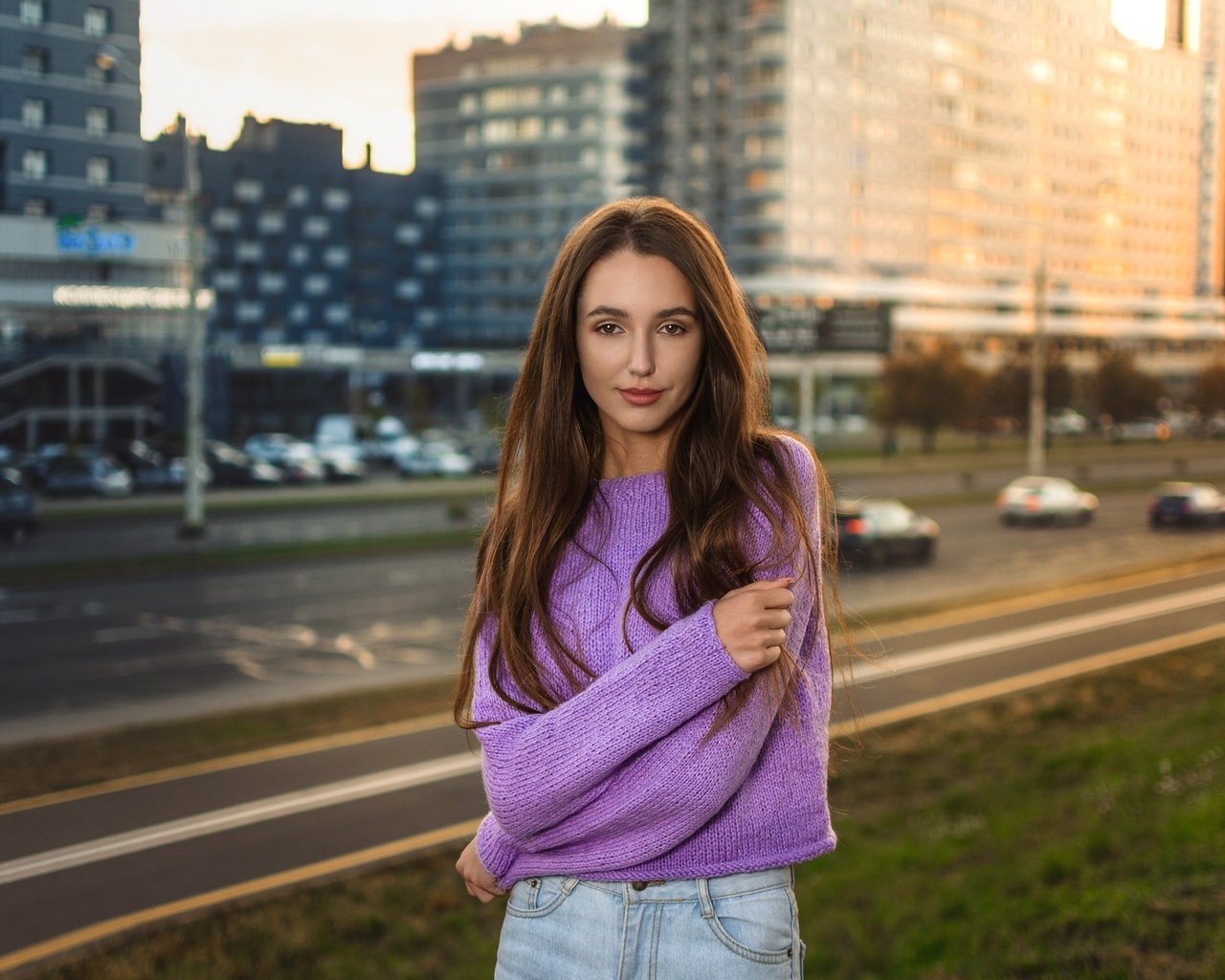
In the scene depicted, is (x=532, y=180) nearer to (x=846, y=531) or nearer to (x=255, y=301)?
(x=255, y=301)

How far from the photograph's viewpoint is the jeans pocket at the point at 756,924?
179cm

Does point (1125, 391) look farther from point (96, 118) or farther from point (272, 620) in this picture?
point (96, 118)

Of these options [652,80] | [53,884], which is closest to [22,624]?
[53,884]

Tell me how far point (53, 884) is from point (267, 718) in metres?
5.16

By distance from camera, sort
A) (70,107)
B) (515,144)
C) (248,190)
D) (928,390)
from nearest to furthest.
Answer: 1. (70,107)
2. (248,190)
3. (928,390)
4. (515,144)

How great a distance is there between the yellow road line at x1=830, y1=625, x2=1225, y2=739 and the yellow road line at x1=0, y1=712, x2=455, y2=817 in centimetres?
358

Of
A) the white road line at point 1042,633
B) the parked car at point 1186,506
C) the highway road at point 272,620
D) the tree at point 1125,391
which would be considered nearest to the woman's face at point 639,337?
the highway road at point 272,620

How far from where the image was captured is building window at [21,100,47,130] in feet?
39.0

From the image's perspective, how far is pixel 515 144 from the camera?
59688mm

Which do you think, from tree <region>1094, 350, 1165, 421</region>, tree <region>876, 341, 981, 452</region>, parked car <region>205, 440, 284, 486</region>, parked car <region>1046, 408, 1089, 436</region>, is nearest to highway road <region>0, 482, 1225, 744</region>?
parked car <region>205, 440, 284, 486</region>

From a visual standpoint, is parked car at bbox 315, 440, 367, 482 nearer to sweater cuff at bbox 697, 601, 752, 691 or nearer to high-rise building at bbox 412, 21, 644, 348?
high-rise building at bbox 412, 21, 644, 348

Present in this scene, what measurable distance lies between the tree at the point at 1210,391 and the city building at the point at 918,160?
2868 centimetres

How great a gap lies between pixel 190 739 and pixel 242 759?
143 cm

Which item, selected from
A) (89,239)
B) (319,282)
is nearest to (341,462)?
(319,282)
